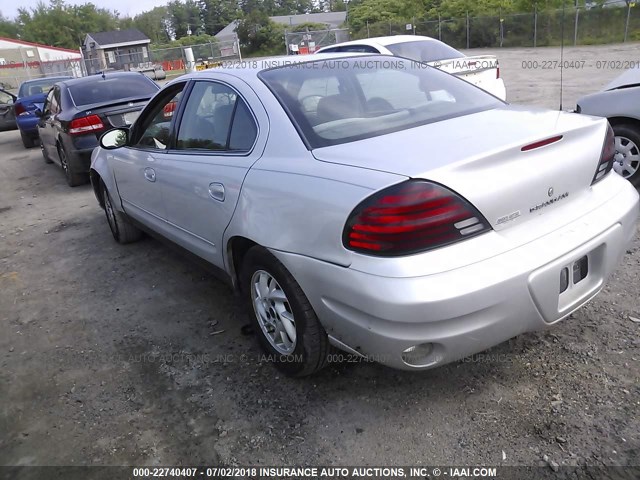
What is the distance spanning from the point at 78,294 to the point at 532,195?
147 inches

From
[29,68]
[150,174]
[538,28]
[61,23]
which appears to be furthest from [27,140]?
[61,23]

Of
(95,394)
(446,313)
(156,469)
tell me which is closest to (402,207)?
(446,313)

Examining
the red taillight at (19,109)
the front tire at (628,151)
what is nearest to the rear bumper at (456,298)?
the front tire at (628,151)

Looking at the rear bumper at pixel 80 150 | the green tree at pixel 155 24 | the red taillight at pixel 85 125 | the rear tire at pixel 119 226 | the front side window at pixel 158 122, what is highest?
the green tree at pixel 155 24

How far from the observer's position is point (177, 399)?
306 centimetres

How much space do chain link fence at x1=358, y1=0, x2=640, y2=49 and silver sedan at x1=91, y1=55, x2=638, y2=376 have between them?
859 inches

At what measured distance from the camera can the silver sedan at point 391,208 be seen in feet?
7.39

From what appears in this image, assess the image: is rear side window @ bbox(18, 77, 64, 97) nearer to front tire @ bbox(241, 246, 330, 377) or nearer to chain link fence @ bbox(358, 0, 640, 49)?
front tire @ bbox(241, 246, 330, 377)

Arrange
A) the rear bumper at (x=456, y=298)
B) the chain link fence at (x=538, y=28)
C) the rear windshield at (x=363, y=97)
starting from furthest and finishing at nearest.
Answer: the chain link fence at (x=538, y=28)
the rear windshield at (x=363, y=97)
the rear bumper at (x=456, y=298)

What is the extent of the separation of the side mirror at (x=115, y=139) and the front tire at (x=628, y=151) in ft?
14.3

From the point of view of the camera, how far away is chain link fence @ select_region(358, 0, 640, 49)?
2712 centimetres

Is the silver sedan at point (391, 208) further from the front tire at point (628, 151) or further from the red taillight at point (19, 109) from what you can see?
the red taillight at point (19, 109)

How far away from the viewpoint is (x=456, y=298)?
220cm

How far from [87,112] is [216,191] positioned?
5641mm
